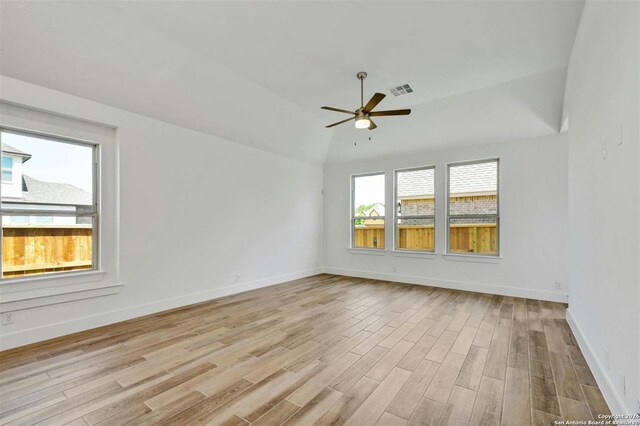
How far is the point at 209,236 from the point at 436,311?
3770 mm

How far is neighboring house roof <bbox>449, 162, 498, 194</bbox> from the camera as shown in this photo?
5.41 m

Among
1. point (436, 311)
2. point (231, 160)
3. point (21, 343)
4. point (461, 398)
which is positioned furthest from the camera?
point (231, 160)

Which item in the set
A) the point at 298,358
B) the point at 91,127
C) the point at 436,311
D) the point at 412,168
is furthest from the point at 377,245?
the point at 91,127

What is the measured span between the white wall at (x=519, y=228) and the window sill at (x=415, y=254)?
A: 0.06 metres

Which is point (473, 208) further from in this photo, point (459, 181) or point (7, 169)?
point (7, 169)

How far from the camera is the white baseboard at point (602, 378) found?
1.83 metres

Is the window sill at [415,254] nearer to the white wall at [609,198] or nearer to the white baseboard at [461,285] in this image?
the white baseboard at [461,285]

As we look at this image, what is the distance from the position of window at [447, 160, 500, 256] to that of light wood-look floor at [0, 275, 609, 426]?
163 cm

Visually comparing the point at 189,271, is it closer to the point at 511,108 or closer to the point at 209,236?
the point at 209,236

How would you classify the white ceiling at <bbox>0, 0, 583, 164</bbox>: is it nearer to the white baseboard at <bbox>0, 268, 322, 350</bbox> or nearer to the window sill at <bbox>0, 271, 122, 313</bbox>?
the window sill at <bbox>0, 271, 122, 313</bbox>

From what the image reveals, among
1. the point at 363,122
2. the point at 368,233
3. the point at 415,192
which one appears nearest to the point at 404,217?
the point at 415,192

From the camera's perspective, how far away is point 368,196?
695 cm

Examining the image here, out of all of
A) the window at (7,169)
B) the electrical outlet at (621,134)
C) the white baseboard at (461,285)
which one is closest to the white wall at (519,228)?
the white baseboard at (461,285)

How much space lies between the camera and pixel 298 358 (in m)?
2.75
